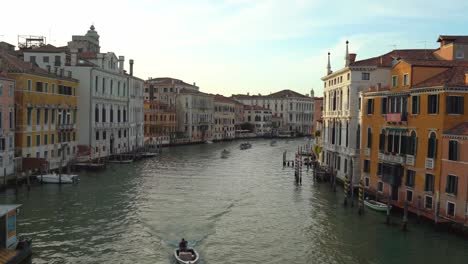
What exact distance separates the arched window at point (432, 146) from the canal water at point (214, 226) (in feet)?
9.17

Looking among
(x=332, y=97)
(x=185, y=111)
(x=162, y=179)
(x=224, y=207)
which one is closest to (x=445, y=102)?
(x=224, y=207)

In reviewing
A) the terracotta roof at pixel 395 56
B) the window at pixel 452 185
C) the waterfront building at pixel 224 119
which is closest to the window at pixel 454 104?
the window at pixel 452 185

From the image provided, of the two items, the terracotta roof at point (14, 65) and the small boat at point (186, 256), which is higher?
the terracotta roof at point (14, 65)

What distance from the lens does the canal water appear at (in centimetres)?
1582

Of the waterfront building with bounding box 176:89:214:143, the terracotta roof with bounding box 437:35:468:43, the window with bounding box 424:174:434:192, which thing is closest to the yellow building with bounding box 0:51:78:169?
the window with bounding box 424:174:434:192

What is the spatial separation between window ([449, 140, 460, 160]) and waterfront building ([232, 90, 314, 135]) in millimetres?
87038

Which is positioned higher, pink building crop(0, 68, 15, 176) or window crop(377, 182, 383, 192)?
pink building crop(0, 68, 15, 176)

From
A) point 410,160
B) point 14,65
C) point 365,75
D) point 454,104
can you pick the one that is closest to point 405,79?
point 454,104

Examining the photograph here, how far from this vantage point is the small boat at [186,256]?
47.1 feet

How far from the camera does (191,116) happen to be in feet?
239

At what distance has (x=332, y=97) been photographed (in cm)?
3350

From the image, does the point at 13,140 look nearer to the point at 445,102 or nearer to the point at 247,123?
the point at 445,102

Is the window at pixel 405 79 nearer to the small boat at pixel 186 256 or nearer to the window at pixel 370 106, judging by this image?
the window at pixel 370 106

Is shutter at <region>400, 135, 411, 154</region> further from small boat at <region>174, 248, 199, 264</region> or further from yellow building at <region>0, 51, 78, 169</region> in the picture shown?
yellow building at <region>0, 51, 78, 169</region>
